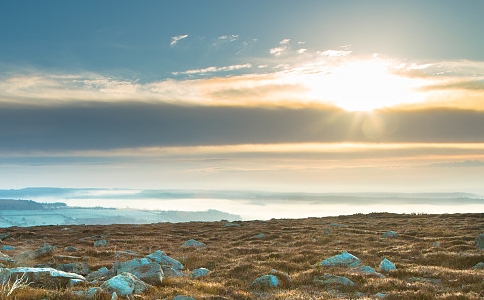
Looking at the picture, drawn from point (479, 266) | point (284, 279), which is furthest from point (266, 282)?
point (479, 266)

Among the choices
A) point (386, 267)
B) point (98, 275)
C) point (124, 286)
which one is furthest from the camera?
point (386, 267)

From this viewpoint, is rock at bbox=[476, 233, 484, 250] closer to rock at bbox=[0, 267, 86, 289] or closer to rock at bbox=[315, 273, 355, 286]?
rock at bbox=[315, 273, 355, 286]

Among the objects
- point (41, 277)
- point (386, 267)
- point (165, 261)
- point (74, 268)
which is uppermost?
point (41, 277)

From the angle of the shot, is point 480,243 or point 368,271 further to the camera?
point 480,243

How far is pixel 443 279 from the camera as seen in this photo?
16.5 metres

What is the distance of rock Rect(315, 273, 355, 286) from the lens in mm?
15902

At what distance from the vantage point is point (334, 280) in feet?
53.4

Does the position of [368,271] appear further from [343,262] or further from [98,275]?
[98,275]

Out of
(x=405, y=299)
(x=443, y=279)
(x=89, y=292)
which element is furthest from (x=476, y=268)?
(x=89, y=292)

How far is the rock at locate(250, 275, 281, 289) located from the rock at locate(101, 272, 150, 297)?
15.4 feet

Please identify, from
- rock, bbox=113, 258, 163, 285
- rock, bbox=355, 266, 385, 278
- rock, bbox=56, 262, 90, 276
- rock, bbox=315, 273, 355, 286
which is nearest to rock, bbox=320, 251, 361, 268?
rock, bbox=355, 266, 385, 278

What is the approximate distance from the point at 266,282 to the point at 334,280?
2.86 m

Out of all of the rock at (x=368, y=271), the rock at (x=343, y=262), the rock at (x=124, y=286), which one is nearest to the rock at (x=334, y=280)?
the rock at (x=368, y=271)

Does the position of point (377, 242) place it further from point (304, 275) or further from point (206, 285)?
point (206, 285)
